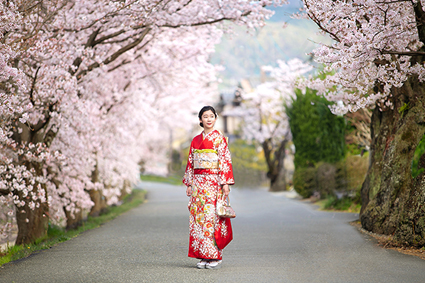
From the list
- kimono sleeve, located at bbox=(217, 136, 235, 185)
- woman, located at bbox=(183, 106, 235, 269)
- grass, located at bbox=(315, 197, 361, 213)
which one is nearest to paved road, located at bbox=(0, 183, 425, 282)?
woman, located at bbox=(183, 106, 235, 269)

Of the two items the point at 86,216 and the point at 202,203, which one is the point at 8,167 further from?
the point at 86,216

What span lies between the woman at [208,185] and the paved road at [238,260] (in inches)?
13.9

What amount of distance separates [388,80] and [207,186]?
390cm

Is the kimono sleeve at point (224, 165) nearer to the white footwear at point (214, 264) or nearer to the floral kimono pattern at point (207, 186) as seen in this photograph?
the floral kimono pattern at point (207, 186)

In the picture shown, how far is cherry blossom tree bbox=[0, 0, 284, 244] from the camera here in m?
8.30

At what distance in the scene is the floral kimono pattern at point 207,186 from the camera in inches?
248

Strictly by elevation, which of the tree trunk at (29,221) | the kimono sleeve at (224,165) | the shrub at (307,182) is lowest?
the tree trunk at (29,221)

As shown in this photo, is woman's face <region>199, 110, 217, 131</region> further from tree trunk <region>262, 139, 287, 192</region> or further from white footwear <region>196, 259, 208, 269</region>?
tree trunk <region>262, 139, 287, 192</region>

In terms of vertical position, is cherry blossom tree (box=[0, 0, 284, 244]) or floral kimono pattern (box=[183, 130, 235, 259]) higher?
cherry blossom tree (box=[0, 0, 284, 244])

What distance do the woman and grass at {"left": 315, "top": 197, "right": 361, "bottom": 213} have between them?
865 centimetres

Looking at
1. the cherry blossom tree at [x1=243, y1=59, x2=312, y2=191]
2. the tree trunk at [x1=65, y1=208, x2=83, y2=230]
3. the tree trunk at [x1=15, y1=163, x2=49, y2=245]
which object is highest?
the cherry blossom tree at [x1=243, y1=59, x2=312, y2=191]

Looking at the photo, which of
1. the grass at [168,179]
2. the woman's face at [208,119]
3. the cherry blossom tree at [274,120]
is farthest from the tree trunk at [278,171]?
the woman's face at [208,119]

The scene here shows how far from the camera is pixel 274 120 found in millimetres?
30969

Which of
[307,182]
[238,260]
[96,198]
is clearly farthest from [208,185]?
[307,182]
